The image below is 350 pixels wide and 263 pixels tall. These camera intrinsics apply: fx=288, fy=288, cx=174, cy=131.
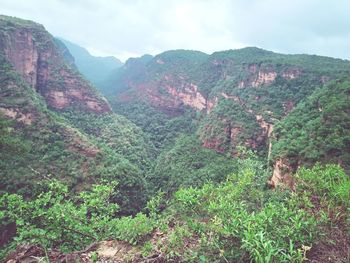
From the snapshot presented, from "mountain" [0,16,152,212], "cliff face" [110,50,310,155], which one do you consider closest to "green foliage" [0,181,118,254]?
"mountain" [0,16,152,212]

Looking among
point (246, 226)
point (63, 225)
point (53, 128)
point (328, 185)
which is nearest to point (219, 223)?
point (246, 226)

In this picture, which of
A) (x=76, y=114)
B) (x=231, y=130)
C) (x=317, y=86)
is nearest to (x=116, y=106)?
(x=76, y=114)

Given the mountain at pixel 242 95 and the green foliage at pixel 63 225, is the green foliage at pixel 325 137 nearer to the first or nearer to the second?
the mountain at pixel 242 95

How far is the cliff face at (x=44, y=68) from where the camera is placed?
54.5 metres

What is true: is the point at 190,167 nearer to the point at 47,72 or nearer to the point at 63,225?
the point at 63,225

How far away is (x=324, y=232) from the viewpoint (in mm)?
5438

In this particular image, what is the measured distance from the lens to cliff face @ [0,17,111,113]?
54.5m

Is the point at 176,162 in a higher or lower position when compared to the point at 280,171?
lower

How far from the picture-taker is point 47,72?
6312cm

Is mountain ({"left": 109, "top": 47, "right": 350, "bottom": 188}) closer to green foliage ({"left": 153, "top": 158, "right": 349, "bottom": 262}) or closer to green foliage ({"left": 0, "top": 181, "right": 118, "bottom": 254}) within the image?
green foliage ({"left": 153, "top": 158, "right": 349, "bottom": 262})

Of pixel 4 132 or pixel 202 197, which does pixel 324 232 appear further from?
pixel 4 132

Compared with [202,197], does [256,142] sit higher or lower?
lower

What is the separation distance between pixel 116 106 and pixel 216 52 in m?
39.5

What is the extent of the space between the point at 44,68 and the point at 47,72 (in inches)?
40.6
